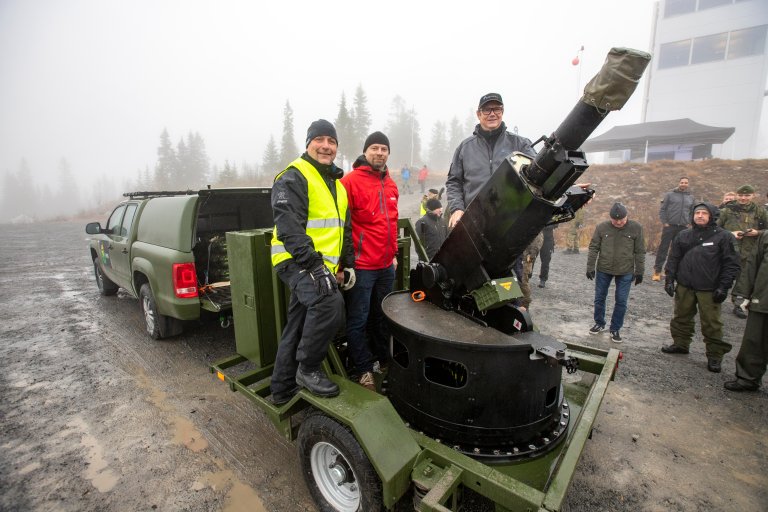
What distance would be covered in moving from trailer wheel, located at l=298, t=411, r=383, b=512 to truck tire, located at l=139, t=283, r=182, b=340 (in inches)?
150

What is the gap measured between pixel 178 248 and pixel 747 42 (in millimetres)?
44990

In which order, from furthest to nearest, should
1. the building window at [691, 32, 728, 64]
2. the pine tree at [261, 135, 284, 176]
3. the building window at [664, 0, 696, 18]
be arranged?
the pine tree at [261, 135, 284, 176], the building window at [664, 0, 696, 18], the building window at [691, 32, 728, 64]

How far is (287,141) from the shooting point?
53281 mm

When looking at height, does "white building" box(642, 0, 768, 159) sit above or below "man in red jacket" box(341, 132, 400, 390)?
above

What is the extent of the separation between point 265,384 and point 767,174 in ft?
94.4

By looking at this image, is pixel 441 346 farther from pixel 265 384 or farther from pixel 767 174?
pixel 767 174

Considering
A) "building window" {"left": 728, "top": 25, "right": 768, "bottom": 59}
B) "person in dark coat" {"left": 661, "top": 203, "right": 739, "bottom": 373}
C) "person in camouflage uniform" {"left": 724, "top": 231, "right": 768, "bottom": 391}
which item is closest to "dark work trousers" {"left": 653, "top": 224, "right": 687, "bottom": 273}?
"person in dark coat" {"left": 661, "top": 203, "right": 739, "bottom": 373}

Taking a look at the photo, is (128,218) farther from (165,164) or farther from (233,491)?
(165,164)

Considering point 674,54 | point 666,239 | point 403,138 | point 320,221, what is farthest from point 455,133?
point 320,221

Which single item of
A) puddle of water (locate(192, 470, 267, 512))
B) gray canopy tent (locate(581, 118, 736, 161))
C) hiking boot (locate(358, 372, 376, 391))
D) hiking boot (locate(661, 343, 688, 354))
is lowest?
hiking boot (locate(661, 343, 688, 354))

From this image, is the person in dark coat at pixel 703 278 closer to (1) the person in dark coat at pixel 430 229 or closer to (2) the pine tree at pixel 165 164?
(1) the person in dark coat at pixel 430 229

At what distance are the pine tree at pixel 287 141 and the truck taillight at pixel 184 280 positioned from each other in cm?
5027

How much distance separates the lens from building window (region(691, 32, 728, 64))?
3172cm

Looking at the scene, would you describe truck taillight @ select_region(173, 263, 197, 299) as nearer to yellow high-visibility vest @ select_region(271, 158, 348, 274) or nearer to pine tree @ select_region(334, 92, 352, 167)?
yellow high-visibility vest @ select_region(271, 158, 348, 274)
